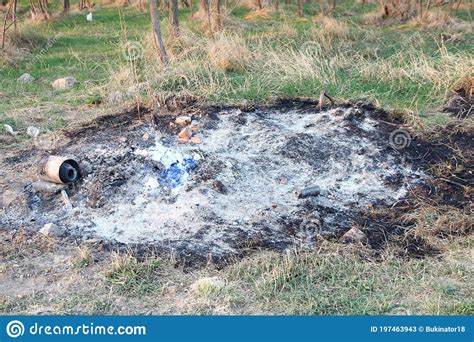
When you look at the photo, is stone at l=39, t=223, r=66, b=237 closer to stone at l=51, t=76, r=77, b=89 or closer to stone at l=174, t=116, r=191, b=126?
stone at l=174, t=116, r=191, b=126

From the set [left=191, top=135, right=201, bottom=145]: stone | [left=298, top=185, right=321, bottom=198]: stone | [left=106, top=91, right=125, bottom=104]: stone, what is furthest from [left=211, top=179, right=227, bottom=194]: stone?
[left=106, top=91, right=125, bottom=104]: stone

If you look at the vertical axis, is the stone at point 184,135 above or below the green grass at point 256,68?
above

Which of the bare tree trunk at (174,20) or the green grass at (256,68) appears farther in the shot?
the bare tree trunk at (174,20)

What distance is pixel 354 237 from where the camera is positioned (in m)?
4.29

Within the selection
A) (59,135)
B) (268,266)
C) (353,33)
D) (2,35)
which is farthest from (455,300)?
(2,35)

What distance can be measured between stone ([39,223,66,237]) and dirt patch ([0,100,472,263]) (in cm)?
8

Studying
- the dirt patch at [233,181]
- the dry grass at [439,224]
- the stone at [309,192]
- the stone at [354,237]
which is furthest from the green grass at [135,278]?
the dry grass at [439,224]

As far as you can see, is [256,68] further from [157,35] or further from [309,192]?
[309,192]

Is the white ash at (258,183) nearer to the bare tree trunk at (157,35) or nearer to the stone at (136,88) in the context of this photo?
the stone at (136,88)

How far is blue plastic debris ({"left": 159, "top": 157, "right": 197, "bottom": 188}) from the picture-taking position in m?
5.05

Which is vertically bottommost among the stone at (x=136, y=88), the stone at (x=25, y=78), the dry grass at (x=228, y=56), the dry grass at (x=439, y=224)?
the stone at (x=25, y=78)

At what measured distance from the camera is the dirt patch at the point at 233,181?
14.8 ft

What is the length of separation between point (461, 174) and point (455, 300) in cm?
201

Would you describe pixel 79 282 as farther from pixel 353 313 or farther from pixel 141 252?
pixel 353 313
